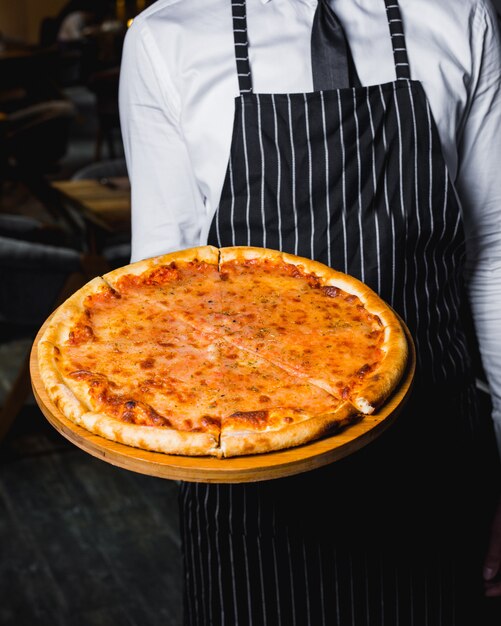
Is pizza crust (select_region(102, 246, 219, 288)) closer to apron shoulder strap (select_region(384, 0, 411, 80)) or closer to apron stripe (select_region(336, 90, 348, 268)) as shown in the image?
apron stripe (select_region(336, 90, 348, 268))

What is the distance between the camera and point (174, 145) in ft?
5.75

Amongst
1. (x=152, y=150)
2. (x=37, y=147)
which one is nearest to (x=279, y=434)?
(x=152, y=150)

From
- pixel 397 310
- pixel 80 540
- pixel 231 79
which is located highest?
pixel 231 79

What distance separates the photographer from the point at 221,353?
4.45 feet

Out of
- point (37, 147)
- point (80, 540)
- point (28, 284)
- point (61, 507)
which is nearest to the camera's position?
point (80, 540)

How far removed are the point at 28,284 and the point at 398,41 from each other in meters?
2.50

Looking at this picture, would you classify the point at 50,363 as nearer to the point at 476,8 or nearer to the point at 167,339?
the point at 167,339

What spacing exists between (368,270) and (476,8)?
2.01 feet

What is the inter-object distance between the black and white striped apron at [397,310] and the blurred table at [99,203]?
215 cm

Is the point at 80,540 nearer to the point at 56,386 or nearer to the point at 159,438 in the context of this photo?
the point at 56,386

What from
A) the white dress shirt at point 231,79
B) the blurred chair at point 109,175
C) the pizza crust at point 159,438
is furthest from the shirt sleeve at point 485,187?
the blurred chair at point 109,175

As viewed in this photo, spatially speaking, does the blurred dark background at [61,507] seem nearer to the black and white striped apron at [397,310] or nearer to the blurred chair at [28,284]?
the blurred chair at [28,284]

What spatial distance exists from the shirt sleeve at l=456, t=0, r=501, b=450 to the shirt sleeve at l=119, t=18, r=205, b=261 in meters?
0.60

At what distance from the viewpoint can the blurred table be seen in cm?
379
